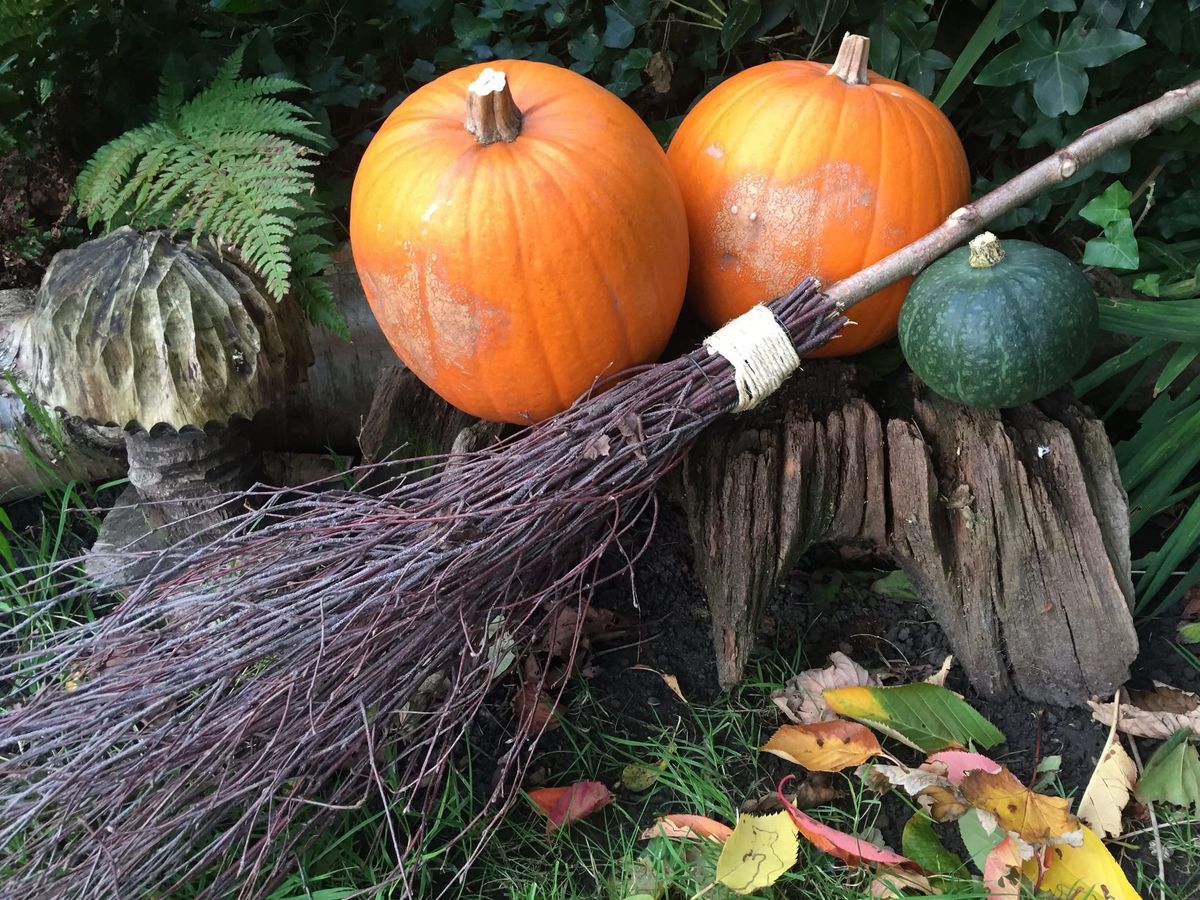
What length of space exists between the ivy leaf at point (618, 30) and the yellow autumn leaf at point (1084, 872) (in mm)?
2117

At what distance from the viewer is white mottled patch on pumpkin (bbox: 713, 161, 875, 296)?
184cm

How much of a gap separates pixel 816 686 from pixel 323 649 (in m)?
1.07

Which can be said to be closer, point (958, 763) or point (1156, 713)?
point (958, 763)

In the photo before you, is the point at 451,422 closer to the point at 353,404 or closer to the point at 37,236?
the point at 353,404

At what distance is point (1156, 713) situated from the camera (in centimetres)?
187

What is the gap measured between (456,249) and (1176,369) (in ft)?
5.46

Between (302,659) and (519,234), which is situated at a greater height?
(519,234)

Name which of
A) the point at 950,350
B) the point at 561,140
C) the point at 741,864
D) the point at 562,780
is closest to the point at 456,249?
the point at 561,140

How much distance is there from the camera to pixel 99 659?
1.62m

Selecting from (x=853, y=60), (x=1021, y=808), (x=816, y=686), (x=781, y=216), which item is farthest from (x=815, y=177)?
(x=1021, y=808)

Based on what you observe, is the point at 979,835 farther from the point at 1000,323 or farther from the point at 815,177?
the point at 815,177

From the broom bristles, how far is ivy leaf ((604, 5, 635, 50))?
3.56ft

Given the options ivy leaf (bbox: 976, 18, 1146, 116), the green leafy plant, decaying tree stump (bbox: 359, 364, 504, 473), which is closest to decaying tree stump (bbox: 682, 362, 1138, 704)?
decaying tree stump (bbox: 359, 364, 504, 473)

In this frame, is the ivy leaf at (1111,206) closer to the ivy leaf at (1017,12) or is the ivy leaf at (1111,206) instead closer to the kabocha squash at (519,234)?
the ivy leaf at (1017,12)
